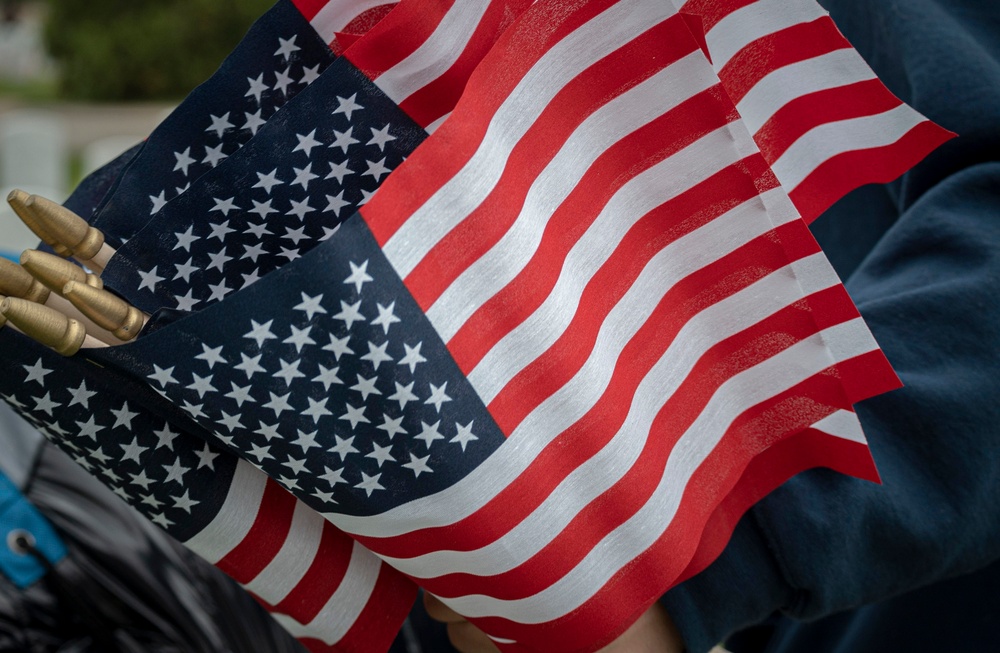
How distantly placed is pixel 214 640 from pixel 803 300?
85cm

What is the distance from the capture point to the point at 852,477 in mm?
922

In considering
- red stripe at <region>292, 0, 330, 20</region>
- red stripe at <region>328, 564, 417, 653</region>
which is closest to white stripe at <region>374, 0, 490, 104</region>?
red stripe at <region>292, 0, 330, 20</region>

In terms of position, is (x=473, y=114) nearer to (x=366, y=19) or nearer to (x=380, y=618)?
(x=366, y=19)

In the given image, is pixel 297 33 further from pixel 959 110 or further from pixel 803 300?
pixel 959 110

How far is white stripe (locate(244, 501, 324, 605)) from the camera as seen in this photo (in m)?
0.84

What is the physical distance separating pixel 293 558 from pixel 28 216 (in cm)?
35

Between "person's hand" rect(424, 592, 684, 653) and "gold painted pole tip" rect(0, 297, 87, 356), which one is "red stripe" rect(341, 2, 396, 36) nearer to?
"gold painted pole tip" rect(0, 297, 87, 356)

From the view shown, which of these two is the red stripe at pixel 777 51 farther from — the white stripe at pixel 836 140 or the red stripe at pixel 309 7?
the red stripe at pixel 309 7

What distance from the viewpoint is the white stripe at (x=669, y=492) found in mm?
782

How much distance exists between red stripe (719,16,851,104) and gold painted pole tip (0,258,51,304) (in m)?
0.57

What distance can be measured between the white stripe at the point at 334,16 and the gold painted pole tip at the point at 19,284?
0.32m

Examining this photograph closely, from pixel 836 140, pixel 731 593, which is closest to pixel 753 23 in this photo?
pixel 836 140

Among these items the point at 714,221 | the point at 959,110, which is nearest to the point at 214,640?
the point at 714,221

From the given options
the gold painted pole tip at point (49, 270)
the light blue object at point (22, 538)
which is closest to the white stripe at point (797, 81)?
the gold painted pole tip at point (49, 270)
